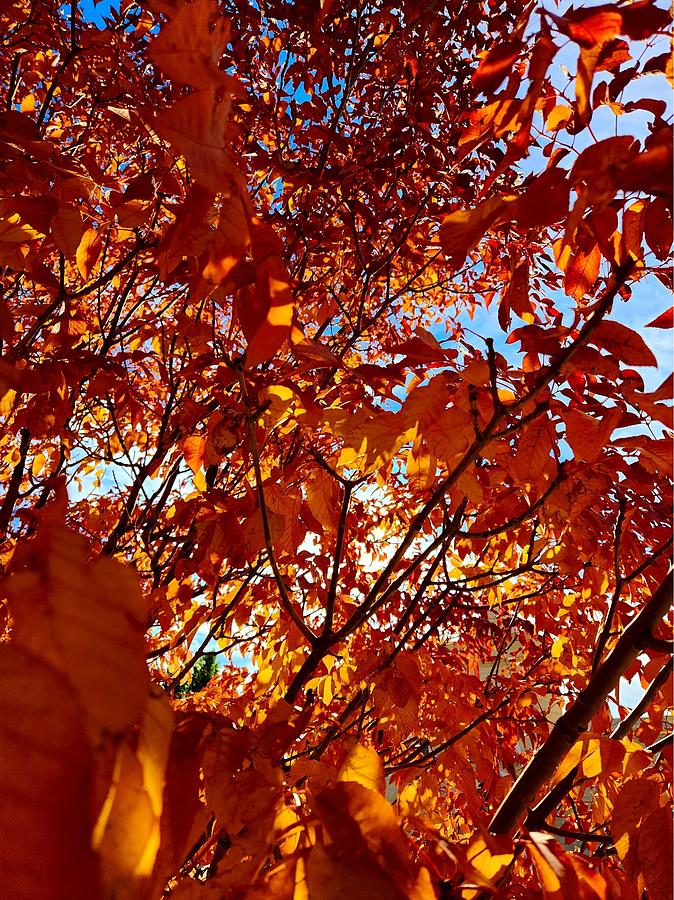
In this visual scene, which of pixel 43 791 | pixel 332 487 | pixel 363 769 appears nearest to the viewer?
pixel 43 791

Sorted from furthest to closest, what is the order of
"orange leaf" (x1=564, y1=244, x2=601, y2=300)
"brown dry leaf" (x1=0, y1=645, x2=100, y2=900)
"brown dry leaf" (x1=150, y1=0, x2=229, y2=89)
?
"orange leaf" (x1=564, y1=244, x2=601, y2=300), "brown dry leaf" (x1=150, y1=0, x2=229, y2=89), "brown dry leaf" (x1=0, y1=645, x2=100, y2=900)

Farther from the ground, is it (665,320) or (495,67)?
(495,67)

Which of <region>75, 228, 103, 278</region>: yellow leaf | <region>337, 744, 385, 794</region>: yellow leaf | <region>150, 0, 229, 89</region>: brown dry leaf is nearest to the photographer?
<region>150, 0, 229, 89</region>: brown dry leaf

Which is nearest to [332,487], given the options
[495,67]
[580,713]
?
[580,713]

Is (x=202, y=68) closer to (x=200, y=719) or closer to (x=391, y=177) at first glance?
(x=200, y=719)

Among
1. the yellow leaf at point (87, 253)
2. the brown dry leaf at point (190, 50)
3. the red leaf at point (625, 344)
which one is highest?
the yellow leaf at point (87, 253)

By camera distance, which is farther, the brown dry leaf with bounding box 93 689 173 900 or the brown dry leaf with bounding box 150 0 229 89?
the brown dry leaf with bounding box 150 0 229 89

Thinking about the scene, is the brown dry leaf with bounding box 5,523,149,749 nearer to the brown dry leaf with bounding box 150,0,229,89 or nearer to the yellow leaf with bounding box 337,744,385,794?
the yellow leaf with bounding box 337,744,385,794

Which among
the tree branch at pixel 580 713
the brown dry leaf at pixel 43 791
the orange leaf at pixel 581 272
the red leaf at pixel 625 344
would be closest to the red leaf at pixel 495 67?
the orange leaf at pixel 581 272

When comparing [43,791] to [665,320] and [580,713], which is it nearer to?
[580,713]

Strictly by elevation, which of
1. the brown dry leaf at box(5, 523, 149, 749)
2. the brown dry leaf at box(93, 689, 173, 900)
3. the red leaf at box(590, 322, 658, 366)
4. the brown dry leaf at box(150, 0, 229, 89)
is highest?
the brown dry leaf at box(150, 0, 229, 89)

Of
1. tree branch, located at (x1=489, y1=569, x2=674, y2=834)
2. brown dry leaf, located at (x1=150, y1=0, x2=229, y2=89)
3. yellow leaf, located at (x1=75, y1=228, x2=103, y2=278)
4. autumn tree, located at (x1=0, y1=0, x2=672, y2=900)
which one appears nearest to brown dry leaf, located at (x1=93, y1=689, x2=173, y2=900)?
autumn tree, located at (x1=0, y1=0, x2=672, y2=900)

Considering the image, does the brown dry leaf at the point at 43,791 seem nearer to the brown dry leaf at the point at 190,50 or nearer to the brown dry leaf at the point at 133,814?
the brown dry leaf at the point at 133,814

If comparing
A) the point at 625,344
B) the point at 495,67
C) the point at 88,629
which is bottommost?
the point at 88,629
